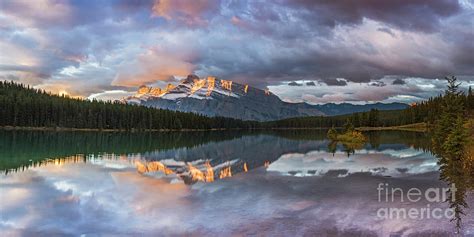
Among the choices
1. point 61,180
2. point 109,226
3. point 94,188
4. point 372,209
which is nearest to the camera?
point 109,226

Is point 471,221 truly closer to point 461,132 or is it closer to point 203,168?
point 203,168

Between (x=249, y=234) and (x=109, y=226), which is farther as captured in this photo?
(x=109, y=226)

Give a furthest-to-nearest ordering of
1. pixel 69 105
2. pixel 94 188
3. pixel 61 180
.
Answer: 1. pixel 69 105
2. pixel 61 180
3. pixel 94 188

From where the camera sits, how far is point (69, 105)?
19200cm

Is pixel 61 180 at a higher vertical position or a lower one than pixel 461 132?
lower

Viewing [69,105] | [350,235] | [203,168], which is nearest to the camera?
[350,235]

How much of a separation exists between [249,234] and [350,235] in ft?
13.0

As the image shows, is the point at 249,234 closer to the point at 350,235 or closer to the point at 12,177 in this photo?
the point at 350,235

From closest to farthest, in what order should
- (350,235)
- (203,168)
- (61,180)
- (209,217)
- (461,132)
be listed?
1. (350,235)
2. (209,217)
3. (61,180)
4. (203,168)
5. (461,132)

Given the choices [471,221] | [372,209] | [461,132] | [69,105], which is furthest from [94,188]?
[69,105]

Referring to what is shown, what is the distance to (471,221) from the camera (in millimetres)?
18812

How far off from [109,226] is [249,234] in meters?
6.39

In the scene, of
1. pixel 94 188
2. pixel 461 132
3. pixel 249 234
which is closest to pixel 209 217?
pixel 249 234

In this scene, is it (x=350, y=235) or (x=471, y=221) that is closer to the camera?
(x=350, y=235)
